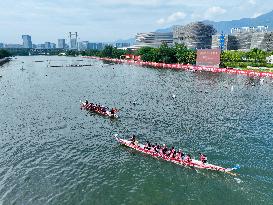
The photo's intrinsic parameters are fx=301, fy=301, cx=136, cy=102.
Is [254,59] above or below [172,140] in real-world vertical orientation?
above

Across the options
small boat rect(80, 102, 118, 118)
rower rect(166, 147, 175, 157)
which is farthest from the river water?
rower rect(166, 147, 175, 157)

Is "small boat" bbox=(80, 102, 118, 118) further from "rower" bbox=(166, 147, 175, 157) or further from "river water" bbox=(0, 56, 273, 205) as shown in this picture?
"rower" bbox=(166, 147, 175, 157)

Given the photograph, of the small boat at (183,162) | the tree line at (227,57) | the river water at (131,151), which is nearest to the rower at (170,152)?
the small boat at (183,162)

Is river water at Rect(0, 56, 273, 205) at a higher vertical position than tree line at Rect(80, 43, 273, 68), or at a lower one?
lower

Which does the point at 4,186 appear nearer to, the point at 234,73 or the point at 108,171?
the point at 108,171

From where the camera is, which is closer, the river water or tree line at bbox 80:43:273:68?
the river water

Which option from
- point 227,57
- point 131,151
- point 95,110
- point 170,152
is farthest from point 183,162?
point 227,57

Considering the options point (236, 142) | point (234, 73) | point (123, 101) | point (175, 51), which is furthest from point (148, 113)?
point (175, 51)

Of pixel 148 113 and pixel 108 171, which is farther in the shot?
pixel 148 113
